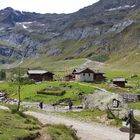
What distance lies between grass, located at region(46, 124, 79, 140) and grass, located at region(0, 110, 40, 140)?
177 cm

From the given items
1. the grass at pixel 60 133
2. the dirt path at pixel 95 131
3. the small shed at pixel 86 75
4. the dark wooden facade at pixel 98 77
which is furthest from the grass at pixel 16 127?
the dark wooden facade at pixel 98 77

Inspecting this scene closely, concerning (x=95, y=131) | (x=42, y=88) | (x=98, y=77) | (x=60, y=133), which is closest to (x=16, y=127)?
(x=60, y=133)

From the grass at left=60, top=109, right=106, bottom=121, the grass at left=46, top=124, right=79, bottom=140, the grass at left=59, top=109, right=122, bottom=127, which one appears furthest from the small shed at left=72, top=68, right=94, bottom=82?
the grass at left=46, top=124, right=79, bottom=140

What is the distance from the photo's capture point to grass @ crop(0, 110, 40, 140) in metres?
43.4

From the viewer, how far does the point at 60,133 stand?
47750mm

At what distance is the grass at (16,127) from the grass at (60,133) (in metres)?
1.77

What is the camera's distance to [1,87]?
149 metres

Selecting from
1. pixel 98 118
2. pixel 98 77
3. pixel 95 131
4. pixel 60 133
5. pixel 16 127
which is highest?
pixel 16 127

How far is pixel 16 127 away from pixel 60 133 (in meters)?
5.23

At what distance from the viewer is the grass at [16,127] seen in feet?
142

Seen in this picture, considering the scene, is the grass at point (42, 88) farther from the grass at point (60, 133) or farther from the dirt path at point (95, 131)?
the grass at point (60, 133)

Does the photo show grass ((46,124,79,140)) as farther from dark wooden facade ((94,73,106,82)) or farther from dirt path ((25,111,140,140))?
dark wooden facade ((94,73,106,82))

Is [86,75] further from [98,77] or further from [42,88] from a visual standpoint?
[42,88]

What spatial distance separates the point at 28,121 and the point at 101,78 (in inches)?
4746
